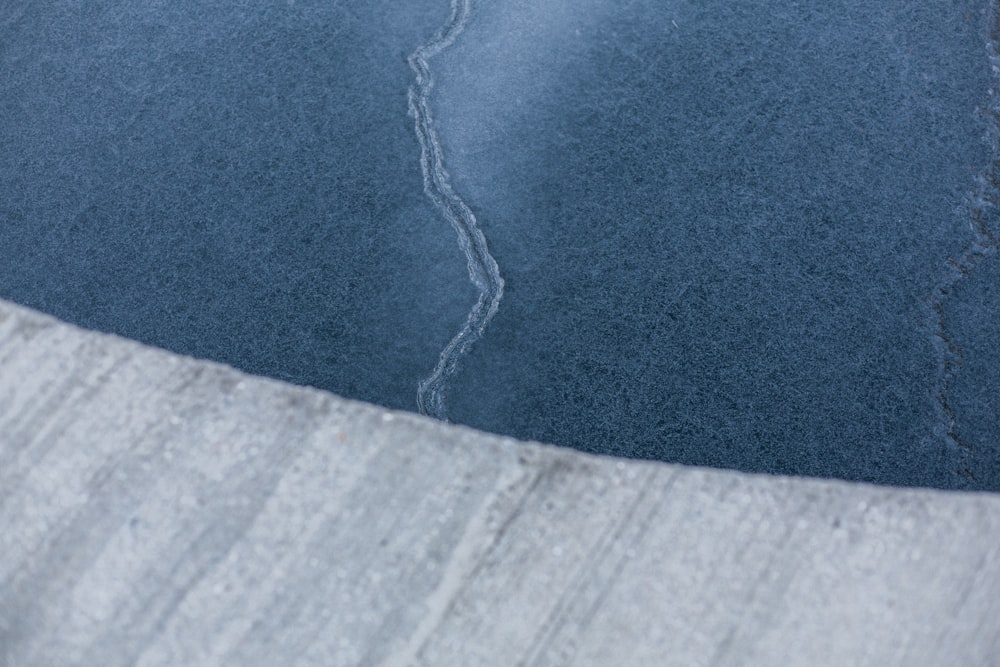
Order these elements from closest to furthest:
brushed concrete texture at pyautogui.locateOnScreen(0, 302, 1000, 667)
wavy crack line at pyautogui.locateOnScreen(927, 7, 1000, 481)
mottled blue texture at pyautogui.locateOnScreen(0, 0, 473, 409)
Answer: brushed concrete texture at pyautogui.locateOnScreen(0, 302, 1000, 667)
wavy crack line at pyautogui.locateOnScreen(927, 7, 1000, 481)
mottled blue texture at pyautogui.locateOnScreen(0, 0, 473, 409)

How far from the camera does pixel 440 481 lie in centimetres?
99

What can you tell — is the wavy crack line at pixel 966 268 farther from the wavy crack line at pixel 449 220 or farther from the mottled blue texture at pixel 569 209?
the wavy crack line at pixel 449 220

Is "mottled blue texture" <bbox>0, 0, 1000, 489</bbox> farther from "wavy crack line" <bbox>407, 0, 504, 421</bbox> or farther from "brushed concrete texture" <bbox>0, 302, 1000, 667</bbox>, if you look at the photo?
"brushed concrete texture" <bbox>0, 302, 1000, 667</bbox>

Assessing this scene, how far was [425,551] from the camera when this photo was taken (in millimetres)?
947

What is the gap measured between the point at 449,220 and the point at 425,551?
2.58 ft

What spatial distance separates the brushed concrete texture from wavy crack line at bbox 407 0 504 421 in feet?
1.52

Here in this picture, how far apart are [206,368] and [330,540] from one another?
26 centimetres

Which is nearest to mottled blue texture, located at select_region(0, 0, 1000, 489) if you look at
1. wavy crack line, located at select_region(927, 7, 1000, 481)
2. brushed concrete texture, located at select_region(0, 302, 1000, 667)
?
wavy crack line, located at select_region(927, 7, 1000, 481)

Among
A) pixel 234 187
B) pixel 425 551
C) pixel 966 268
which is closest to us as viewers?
pixel 425 551

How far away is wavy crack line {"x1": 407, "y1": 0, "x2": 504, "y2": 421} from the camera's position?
1493 mm

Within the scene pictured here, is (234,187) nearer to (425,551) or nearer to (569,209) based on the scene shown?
(569,209)

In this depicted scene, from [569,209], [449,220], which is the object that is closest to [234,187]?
[449,220]

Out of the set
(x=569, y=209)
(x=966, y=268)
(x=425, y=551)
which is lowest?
(x=966, y=268)

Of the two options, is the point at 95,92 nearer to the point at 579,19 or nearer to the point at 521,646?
the point at 579,19
